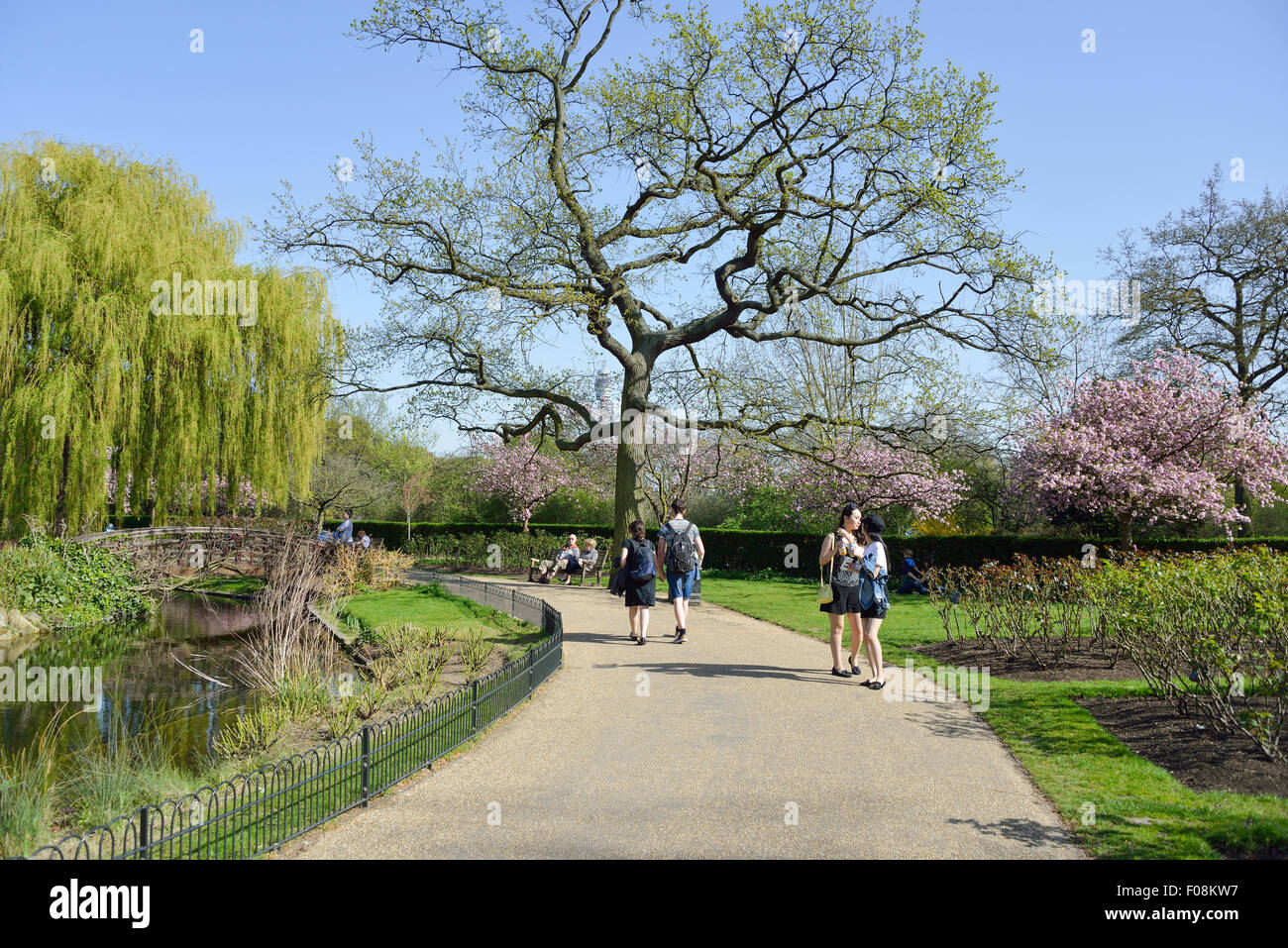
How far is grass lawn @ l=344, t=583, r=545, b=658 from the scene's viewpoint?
43.7ft

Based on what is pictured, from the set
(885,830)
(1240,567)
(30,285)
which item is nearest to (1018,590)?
(1240,567)

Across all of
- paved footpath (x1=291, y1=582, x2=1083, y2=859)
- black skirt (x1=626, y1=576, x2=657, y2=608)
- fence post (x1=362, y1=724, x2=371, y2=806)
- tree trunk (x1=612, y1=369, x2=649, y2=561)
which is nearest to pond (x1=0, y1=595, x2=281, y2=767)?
fence post (x1=362, y1=724, x2=371, y2=806)

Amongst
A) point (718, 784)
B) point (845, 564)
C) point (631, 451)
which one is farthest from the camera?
point (631, 451)

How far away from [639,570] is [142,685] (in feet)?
23.7

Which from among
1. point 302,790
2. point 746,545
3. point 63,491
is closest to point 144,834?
point 302,790

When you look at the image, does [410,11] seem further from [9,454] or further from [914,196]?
[9,454]

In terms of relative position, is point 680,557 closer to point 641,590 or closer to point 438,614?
point 641,590

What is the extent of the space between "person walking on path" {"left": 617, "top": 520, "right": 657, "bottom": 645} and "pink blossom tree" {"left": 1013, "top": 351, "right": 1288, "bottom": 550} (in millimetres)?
13724

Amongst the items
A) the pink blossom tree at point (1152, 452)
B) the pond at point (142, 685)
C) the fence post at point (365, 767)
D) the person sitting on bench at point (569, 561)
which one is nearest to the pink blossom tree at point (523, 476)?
the person sitting on bench at point (569, 561)

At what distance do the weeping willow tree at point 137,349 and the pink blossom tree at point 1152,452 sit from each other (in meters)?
18.1

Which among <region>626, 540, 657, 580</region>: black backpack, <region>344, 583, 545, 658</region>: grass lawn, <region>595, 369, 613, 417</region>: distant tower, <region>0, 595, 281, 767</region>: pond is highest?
<region>595, 369, 613, 417</region>: distant tower

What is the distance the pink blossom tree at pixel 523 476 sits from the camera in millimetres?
34125

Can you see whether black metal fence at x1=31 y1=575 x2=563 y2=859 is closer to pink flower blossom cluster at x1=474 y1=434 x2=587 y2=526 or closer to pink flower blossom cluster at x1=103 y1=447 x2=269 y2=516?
pink flower blossom cluster at x1=103 y1=447 x2=269 y2=516

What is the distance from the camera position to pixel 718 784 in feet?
19.2
